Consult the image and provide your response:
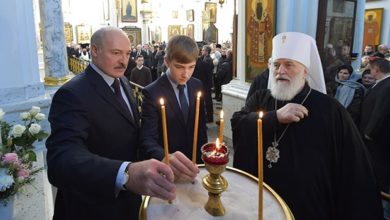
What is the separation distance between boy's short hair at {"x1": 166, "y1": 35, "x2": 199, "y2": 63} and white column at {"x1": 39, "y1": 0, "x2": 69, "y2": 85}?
4.40 m

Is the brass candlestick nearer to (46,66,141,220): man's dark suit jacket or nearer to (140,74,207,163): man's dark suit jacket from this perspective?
(46,66,141,220): man's dark suit jacket

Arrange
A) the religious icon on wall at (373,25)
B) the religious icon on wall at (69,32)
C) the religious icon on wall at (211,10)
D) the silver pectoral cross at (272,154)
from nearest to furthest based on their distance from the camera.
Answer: the silver pectoral cross at (272,154)
the religious icon on wall at (373,25)
the religious icon on wall at (69,32)
the religious icon on wall at (211,10)

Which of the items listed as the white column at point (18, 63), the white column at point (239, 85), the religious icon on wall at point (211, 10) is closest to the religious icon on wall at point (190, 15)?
the religious icon on wall at point (211, 10)

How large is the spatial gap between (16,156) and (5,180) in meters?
0.16

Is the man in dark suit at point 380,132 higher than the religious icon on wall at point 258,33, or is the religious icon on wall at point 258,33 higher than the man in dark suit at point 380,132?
the religious icon on wall at point 258,33

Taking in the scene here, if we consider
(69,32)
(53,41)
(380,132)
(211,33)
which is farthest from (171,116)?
(211,33)

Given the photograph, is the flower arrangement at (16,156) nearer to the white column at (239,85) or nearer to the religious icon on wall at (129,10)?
the white column at (239,85)

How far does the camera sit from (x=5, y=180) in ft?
A: 5.82

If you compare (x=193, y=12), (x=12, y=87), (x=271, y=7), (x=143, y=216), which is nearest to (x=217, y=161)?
(x=143, y=216)

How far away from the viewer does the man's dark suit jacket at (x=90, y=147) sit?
3.49 ft

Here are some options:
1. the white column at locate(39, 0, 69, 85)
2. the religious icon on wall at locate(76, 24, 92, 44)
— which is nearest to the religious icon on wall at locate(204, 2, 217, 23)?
the religious icon on wall at locate(76, 24, 92, 44)

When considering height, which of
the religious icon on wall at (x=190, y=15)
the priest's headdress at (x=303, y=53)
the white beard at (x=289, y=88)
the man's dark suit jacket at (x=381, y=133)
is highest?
the religious icon on wall at (x=190, y=15)

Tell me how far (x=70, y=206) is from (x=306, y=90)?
4.93 feet

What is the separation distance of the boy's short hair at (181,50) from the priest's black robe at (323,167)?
59 centimetres
